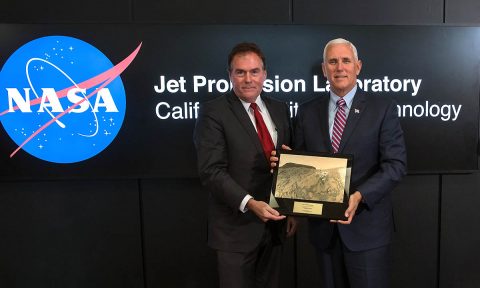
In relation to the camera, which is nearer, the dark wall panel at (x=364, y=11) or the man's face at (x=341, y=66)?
the man's face at (x=341, y=66)

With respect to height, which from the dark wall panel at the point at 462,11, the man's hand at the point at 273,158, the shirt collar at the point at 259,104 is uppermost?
the dark wall panel at the point at 462,11

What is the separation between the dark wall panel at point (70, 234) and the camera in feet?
9.12

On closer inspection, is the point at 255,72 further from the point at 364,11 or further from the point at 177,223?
the point at 177,223

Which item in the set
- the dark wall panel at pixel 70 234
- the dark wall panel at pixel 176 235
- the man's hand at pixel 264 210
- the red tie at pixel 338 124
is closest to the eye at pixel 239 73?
the red tie at pixel 338 124

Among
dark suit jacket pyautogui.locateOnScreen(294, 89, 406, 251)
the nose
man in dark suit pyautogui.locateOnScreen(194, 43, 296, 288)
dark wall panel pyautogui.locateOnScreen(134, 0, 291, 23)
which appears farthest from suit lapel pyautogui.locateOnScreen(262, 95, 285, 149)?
dark wall panel pyautogui.locateOnScreen(134, 0, 291, 23)

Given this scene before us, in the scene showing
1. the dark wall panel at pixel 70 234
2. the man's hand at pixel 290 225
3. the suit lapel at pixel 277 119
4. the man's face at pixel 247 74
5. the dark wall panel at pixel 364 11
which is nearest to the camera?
the man's face at pixel 247 74

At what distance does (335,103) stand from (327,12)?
104cm

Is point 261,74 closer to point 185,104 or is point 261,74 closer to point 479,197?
point 185,104

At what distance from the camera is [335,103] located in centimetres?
192

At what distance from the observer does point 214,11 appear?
2.62 meters

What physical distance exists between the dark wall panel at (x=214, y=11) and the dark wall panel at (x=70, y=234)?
1.21 meters

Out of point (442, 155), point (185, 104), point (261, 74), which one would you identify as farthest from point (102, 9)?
point (442, 155)

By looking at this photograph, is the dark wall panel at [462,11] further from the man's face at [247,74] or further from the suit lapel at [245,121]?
the suit lapel at [245,121]

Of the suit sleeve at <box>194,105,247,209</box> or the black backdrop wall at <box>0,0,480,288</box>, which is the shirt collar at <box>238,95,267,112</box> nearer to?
the suit sleeve at <box>194,105,247,209</box>
